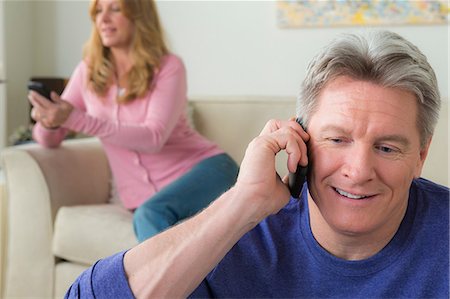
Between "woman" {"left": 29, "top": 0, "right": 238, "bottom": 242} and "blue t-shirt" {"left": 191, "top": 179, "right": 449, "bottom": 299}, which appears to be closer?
"blue t-shirt" {"left": 191, "top": 179, "right": 449, "bottom": 299}

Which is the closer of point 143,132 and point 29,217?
point 143,132

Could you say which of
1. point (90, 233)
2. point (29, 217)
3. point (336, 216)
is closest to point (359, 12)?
point (90, 233)

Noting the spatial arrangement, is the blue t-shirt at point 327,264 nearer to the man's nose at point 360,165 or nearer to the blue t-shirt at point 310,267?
the blue t-shirt at point 310,267

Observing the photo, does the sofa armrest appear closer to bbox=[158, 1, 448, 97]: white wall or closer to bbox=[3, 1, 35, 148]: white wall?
bbox=[158, 1, 448, 97]: white wall

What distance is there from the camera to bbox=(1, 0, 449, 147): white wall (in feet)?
10.9

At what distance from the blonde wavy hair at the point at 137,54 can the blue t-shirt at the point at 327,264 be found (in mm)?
1333

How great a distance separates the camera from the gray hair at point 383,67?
98 centimetres

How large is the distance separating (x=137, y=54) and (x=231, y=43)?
1268mm

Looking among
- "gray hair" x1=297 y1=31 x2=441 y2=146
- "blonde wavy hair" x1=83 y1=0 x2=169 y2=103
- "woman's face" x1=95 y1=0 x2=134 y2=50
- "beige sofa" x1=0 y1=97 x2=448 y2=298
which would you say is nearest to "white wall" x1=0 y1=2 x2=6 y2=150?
"beige sofa" x1=0 y1=97 x2=448 y2=298

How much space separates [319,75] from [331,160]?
5.3 inches

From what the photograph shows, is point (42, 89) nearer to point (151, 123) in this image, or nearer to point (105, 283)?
point (151, 123)

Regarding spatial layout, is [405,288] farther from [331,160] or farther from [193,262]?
[193,262]

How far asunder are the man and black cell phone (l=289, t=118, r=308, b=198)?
0.01 meters

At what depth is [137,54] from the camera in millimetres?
2355
